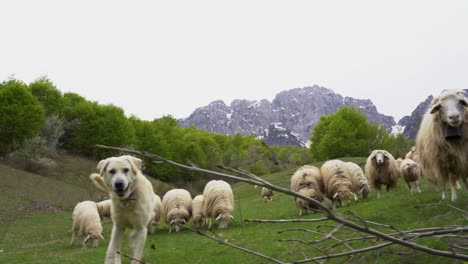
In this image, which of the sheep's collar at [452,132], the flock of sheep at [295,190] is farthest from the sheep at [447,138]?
the flock of sheep at [295,190]

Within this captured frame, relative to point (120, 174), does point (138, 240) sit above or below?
below

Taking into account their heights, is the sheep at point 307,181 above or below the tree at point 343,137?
below

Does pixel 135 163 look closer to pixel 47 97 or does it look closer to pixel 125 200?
pixel 125 200

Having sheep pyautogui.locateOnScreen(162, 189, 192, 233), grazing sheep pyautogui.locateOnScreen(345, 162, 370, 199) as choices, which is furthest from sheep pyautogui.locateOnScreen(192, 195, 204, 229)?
grazing sheep pyautogui.locateOnScreen(345, 162, 370, 199)

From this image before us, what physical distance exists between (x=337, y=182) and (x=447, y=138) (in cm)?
786

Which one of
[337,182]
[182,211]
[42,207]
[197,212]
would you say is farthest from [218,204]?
[42,207]

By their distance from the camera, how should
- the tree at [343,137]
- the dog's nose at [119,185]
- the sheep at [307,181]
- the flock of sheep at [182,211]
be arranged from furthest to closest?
the tree at [343,137] → the sheep at [307,181] → the flock of sheep at [182,211] → the dog's nose at [119,185]

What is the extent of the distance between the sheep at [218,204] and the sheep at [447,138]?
806cm

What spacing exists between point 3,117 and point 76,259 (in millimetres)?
41268

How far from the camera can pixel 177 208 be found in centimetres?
1555

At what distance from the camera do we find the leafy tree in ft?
188

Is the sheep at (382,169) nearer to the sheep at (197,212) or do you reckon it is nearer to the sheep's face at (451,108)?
the sheep at (197,212)

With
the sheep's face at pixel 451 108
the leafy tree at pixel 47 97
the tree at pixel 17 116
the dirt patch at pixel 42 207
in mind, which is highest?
the leafy tree at pixel 47 97

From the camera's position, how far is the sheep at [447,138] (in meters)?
7.48
